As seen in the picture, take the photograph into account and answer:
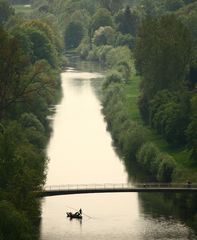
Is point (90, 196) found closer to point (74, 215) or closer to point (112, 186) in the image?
point (112, 186)

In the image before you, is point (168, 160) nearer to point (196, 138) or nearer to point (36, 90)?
point (196, 138)

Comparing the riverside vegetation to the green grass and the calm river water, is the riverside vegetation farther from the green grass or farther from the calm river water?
the calm river water

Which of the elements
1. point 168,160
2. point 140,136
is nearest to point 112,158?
point 140,136

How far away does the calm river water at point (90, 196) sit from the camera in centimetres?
9675

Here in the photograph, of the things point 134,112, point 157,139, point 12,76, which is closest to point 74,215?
point 157,139

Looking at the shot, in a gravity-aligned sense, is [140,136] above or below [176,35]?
below

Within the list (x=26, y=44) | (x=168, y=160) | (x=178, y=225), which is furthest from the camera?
(x=26, y=44)

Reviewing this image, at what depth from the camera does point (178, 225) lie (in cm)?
9831

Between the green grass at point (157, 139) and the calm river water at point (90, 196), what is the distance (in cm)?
400

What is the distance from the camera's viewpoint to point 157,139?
12962cm

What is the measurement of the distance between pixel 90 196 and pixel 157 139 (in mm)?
20939

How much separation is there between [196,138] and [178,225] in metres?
18.5

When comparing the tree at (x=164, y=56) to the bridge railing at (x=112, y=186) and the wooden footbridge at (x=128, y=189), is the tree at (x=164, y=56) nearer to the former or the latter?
the bridge railing at (x=112, y=186)

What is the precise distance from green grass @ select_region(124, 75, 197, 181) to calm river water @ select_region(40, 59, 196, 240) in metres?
4.00
